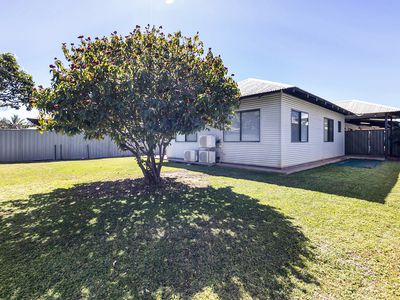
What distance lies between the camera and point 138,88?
3965 mm

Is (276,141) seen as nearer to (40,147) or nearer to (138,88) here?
(138,88)

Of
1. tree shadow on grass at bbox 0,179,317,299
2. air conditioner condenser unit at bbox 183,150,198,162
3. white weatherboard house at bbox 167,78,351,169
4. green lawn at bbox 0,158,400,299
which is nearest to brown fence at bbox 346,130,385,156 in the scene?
white weatherboard house at bbox 167,78,351,169

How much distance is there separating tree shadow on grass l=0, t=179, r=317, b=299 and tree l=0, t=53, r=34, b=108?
12716 millimetres

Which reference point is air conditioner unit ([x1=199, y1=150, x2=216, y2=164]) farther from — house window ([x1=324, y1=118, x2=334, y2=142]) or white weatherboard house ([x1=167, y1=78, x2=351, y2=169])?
house window ([x1=324, y1=118, x2=334, y2=142])

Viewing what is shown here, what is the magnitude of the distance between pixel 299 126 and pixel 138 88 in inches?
279

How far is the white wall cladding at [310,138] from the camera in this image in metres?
7.52

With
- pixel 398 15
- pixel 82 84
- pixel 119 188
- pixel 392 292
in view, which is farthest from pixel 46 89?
pixel 398 15

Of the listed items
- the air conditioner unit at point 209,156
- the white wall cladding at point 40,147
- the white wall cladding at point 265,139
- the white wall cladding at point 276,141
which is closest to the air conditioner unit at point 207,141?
the air conditioner unit at point 209,156

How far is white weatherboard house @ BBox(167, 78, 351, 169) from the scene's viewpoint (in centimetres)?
736

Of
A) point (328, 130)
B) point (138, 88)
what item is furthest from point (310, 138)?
point (138, 88)

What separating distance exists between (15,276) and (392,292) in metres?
3.37

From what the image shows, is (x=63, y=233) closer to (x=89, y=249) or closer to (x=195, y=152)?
(x=89, y=249)

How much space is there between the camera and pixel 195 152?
31.8 feet

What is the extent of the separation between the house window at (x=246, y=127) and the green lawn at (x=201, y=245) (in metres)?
3.83
